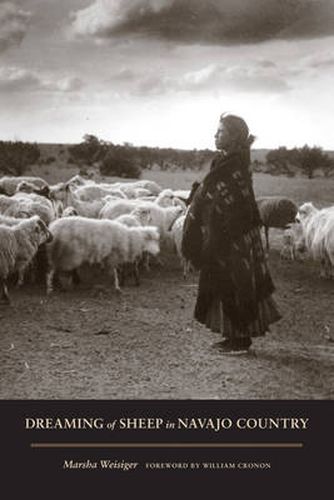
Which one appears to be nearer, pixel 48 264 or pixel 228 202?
pixel 228 202

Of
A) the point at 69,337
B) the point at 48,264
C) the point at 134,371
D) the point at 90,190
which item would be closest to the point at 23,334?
the point at 69,337

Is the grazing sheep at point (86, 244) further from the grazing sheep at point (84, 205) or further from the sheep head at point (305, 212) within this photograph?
the sheep head at point (305, 212)

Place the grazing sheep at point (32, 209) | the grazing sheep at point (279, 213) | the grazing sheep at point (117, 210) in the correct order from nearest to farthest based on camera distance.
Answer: the grazing sheep at point (32, 209)
the grazing sheep at point (117, 210)
the grazing sheep at point (279, 213)

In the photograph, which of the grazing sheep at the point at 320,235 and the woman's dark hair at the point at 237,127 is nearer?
the woman's dark hair at the point at 237,127

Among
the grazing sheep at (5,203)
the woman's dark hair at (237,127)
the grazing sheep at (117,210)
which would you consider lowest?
the grazing sheep at (117,210)

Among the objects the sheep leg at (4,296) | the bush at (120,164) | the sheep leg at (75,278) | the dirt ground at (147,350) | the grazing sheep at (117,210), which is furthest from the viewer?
the bush at (120,164)

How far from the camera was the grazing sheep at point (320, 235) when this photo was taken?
37.0 ft

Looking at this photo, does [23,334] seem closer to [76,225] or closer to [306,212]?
[76,225]

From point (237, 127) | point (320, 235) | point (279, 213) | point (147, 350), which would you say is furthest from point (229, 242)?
point (279, 213)

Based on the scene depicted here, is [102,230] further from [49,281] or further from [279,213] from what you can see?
[279,213]

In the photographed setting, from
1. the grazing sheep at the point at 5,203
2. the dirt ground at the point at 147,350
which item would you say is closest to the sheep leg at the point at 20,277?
the dirt ground at the point at 147,350

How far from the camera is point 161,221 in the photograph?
12727mm

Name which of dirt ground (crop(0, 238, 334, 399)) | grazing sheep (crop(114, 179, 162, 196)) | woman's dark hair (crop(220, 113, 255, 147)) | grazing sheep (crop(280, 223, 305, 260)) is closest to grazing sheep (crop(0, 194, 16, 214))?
dirt ground (crop(0, 238, 334, 399))
